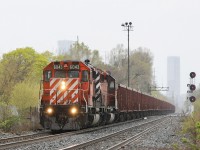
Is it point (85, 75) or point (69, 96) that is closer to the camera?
point (69, 96)

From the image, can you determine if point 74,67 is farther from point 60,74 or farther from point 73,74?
point 60,74

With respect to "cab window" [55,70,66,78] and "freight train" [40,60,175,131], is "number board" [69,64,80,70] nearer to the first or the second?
"freight train" [40,60,175,131]

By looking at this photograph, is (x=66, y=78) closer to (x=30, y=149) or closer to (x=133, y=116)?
(x=30, y=149)

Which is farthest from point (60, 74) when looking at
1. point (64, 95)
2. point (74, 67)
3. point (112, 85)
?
point (112, 85)

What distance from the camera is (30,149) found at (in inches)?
432

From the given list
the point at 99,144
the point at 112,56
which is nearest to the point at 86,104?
the point at 99,144

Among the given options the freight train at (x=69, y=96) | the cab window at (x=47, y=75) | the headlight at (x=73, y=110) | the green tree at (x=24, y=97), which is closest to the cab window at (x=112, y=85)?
the freight train at (x=69, y=96)

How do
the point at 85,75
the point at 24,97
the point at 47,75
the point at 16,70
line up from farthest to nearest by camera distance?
1. the point at 16,70
2. the point at 24,97
3. the point at 47,75
4. the point at 85,75

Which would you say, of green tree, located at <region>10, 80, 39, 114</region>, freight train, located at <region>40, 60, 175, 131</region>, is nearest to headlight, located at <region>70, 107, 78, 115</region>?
freight train, located at <region>40, 60, 175, 131</region>

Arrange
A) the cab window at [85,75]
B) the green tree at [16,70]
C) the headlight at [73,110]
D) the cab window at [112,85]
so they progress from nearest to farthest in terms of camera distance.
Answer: the headlight at [73,110]
the cab window at [85,75]
the cab window at [112,85]
the green tree at [16,70]

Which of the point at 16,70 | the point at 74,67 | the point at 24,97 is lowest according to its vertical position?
the point at 24,97

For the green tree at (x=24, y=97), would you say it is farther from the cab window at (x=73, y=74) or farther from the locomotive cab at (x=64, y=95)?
the cab window at (x=73, y=74)

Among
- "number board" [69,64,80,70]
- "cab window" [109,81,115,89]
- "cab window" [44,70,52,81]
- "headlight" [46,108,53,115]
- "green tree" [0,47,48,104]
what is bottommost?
"headlight" [46,108,53,115]

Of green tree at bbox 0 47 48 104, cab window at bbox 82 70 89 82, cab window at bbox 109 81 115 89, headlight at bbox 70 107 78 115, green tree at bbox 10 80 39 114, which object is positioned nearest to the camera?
headlight at bbox 70 107 78 115
